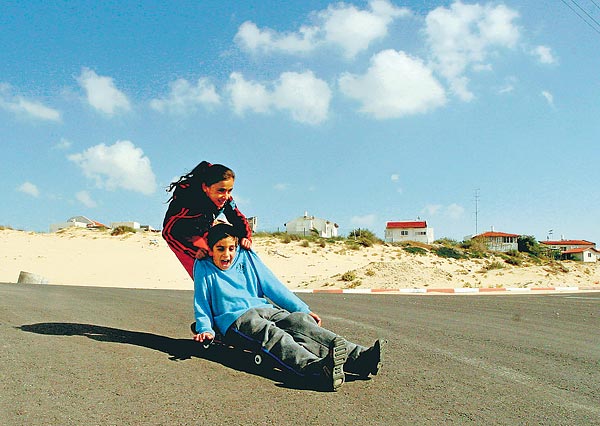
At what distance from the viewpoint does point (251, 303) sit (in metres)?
6.54

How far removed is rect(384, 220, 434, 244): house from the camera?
3455 inches

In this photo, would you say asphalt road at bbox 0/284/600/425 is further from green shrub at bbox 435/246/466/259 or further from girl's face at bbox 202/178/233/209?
green shrub at bbox 435/246/466/259

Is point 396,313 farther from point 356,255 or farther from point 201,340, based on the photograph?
point 356,255

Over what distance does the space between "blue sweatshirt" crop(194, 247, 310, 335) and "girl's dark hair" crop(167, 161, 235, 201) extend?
94cm

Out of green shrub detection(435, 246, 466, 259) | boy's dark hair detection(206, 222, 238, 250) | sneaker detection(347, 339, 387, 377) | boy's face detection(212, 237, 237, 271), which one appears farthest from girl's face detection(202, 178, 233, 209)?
green shrub detection(435, 246, 466, 259)

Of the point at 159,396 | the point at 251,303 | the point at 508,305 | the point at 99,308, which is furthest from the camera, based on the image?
the point at 508,305

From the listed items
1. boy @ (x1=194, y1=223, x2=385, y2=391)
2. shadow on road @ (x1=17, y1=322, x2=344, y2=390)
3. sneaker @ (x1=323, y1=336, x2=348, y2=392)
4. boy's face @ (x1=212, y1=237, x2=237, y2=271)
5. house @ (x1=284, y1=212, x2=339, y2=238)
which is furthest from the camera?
house @ (x1=284, y1=212, x2=339, y2=238)

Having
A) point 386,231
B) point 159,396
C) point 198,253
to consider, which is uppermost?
point 386,231

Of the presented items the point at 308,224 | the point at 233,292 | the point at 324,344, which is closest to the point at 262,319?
the point at 233,292

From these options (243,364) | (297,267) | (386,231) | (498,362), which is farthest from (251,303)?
(386,231)

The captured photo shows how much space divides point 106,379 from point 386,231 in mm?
87256

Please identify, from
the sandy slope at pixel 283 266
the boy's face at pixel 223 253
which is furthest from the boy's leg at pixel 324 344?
the sandy slope at pixel 283 266

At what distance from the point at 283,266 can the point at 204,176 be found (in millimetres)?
28090

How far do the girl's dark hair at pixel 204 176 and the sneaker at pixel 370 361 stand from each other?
9.05 feet
